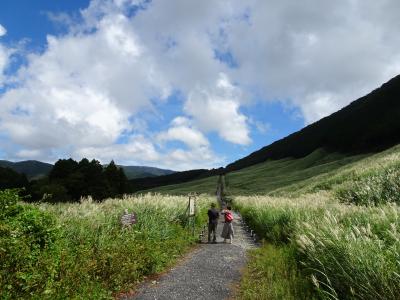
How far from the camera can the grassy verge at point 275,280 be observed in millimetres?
9661

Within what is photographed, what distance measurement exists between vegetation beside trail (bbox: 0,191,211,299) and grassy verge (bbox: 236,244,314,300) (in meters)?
2.86

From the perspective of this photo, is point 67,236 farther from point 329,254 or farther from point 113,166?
point 113,166

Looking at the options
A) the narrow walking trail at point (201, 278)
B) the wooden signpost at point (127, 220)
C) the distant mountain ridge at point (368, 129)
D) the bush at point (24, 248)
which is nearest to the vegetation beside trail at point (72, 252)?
the bush at point (24, 248)

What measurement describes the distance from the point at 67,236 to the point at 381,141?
135027 millimetres

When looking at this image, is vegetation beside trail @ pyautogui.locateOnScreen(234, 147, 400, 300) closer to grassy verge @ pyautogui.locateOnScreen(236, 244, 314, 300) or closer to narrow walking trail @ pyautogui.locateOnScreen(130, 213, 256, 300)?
grassy verge @ pyautogui.locateOnScreen(236, 244, 314, 300)

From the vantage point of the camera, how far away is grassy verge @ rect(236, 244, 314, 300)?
9661mm

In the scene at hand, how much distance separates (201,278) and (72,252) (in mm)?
3982

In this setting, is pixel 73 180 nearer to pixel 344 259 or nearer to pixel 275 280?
pixel 275 280

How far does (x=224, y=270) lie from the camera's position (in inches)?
564

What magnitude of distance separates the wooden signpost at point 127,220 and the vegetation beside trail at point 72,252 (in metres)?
0.24

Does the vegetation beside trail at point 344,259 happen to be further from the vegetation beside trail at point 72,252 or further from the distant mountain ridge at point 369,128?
the distant mountain ridge at point 369,128

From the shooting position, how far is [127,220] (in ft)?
49.0

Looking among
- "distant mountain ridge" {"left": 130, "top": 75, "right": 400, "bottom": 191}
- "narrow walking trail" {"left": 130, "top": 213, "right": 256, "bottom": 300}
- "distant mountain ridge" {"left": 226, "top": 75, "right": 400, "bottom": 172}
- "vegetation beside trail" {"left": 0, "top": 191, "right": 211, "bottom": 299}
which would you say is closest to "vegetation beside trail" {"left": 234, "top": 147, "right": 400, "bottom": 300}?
"narrow walking trail" {"left": 130, "top": 213, "right": 256, "bottom": 300}

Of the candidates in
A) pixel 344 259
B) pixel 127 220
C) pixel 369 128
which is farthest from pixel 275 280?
pixel 369 128
